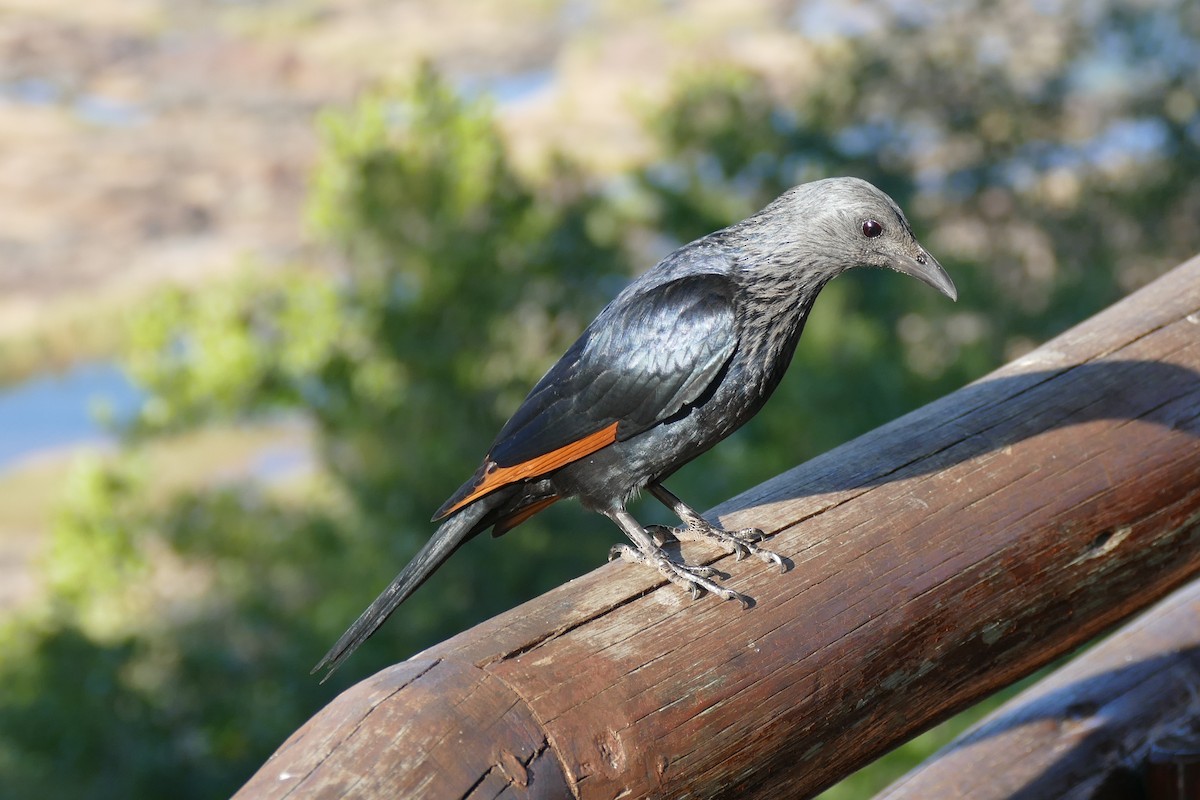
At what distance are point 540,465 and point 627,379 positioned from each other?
0.72 feet

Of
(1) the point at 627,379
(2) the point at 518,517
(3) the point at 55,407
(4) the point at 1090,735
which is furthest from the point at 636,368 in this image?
(3) the point at 55,407

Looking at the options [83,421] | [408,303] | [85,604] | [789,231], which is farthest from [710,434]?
[83,421]

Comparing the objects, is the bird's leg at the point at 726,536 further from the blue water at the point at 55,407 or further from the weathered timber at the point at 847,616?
the blue water at the point at 55,407

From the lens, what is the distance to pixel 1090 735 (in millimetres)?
1795

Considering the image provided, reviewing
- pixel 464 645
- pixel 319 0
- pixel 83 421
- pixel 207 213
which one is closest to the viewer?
pixel 464 645

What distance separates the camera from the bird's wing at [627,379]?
214cm

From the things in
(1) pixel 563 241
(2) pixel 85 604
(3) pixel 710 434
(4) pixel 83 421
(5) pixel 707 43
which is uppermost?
(5) pixel 707 43

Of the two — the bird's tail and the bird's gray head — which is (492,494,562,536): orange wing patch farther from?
the bird's gray head

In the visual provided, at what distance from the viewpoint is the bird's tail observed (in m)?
1.87

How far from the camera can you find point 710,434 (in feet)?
7.18

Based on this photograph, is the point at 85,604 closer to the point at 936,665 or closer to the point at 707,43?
the point at 936,665

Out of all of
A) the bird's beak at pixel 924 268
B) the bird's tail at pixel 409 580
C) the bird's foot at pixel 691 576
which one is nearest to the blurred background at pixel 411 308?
the bird's tail at pixel 409 580

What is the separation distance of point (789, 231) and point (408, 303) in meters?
5.60

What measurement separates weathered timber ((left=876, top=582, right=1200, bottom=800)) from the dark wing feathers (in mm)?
735
